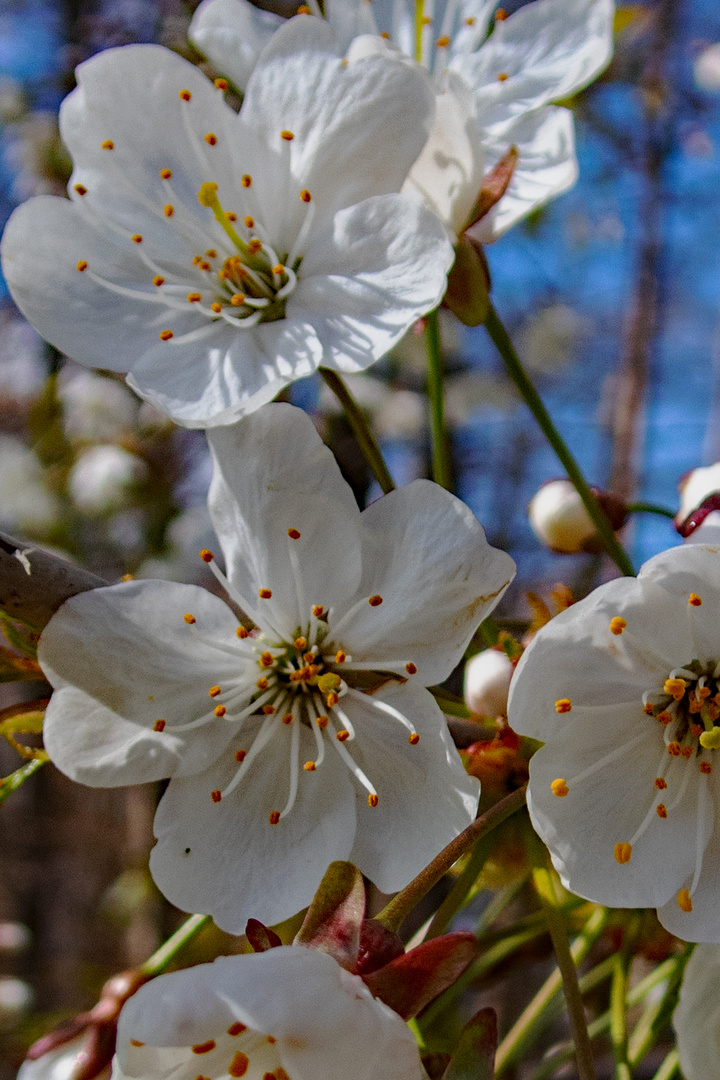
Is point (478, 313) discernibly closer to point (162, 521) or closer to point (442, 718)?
point (442, 718)

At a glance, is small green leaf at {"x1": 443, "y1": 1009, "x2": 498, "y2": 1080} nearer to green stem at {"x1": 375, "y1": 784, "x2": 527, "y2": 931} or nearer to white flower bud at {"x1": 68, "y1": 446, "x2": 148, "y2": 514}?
green stem at {"x1": 375, "y1": 784, "x2": 527, "y2": 931}

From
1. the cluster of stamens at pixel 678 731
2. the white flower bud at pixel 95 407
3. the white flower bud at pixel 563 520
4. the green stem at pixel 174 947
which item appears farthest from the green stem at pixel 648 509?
the white flower bud at pixel 95 407

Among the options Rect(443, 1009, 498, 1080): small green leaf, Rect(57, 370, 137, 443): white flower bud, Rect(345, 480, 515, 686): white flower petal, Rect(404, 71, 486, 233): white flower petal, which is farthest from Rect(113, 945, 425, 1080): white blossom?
Rect(57, 370, 137, 443): white flower bud

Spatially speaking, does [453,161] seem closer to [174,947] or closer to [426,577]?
[426,577]

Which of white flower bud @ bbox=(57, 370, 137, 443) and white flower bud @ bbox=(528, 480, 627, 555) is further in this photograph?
white flower bud @ bbox=(57, 370, 137, 443)

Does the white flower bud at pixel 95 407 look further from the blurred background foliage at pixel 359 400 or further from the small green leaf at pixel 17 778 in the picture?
the small green leaf at pixel 17 778

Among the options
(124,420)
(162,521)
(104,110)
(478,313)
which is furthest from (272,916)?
(124,420)
